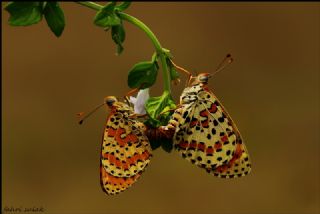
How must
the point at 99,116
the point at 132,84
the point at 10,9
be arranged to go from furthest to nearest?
1. the point at 99,116
2. the point at 132,84
3. the point at 10,9

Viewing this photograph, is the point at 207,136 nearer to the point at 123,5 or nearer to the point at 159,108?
the point at 159,108

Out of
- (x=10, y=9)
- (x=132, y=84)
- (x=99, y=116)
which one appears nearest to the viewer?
(x=10, y=9)

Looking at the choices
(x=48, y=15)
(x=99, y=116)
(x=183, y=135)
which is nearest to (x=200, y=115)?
(x=183, y=135)

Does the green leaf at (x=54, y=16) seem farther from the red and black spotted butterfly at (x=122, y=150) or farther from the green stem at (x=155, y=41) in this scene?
the red and black spotted butterfly at (x=122, y=150)

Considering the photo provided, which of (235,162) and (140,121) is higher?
(140,121)

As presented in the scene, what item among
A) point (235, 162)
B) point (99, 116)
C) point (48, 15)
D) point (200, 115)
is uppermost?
point (99, 116)

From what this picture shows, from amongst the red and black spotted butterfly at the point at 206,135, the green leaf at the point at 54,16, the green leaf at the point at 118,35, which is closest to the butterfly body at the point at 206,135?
the red and black spotted butterfly at the point at 206,135

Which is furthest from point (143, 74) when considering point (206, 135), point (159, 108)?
point (206, 135)

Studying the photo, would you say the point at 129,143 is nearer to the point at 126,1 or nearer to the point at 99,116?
the point at 126,1
